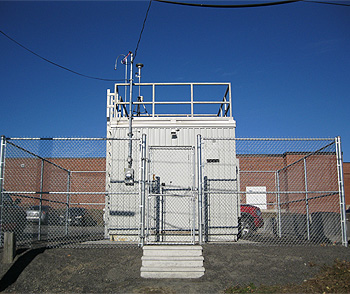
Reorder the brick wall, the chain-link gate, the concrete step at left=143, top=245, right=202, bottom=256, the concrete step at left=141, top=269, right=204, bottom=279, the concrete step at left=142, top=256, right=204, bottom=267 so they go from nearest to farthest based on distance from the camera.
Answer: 1. the concrete step at left=141, top=269, right=204, bottom=279
2. the concrete step at left=142, top=256, right=204, bottom=267
3. the concrete step at left=143, top=245, right=202, bottom=256
4. the chain-link gate
5. the brick wall

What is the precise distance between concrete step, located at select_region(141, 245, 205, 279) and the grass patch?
1016mm

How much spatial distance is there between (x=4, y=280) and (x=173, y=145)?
18.3 feet

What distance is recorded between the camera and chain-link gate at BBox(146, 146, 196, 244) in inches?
389

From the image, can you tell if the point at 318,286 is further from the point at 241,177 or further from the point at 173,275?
the point at 241,177

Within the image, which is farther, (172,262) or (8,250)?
(172,262)

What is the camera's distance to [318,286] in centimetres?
631

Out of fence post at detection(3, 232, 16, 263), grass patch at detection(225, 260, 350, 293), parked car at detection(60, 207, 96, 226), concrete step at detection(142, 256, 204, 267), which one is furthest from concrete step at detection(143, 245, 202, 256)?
parked car at detection(60, 207, 96, 226)

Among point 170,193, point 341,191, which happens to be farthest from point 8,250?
point 341,191

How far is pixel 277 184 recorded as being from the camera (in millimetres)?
12922

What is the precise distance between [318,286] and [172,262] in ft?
9.19

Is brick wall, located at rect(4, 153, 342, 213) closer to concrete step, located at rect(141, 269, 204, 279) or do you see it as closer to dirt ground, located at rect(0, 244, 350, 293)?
dirt ground, located at rect(0, 244, 350, 293)

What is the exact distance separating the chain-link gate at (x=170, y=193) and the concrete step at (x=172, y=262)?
2.07 meters

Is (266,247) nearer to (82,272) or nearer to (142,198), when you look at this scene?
(142,198)

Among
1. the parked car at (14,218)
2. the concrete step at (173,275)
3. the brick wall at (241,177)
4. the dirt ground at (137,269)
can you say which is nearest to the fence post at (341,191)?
the dirt ground at (137,269)
